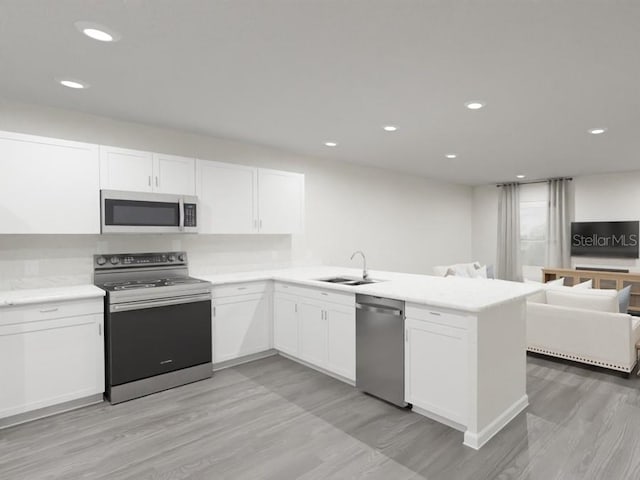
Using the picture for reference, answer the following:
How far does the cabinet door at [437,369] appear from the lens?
7.98ft

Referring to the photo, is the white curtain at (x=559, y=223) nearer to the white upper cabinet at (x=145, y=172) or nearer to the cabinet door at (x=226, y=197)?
the cabinet door at (x=226, y=197)

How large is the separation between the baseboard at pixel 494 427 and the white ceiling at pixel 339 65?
238 centimetres

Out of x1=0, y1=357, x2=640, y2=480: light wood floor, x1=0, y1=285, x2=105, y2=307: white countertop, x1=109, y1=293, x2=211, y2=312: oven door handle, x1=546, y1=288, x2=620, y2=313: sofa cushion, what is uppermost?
x1=0, y1=285, x2=105, y2=307: white countertop

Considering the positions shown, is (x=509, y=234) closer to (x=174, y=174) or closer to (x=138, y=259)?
(x=174, y=174)

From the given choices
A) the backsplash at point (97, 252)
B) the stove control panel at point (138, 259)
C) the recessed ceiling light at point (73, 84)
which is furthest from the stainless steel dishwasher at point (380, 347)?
the recessed ceiling light at point (73, 84)

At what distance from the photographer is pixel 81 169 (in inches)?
122

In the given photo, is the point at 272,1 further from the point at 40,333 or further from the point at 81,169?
the point at 40,333

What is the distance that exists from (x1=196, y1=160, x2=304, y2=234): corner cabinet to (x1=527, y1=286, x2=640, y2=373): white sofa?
113 inches

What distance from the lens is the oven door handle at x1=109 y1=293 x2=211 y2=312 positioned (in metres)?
3.00

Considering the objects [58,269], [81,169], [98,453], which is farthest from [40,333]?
[81,169]

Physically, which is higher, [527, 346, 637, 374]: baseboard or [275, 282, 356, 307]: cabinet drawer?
[275, 282, 356, 307]: cabinet drawer

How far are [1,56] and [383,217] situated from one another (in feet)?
16.9

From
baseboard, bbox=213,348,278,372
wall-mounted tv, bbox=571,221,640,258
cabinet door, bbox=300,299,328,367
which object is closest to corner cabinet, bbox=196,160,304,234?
cabinet door, bbox=300,299,328,367

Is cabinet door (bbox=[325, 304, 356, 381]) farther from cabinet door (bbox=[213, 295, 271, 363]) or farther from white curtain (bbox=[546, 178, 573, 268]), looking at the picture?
white curtain (bbox=[546, 178, 573, 268])
